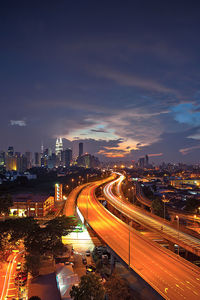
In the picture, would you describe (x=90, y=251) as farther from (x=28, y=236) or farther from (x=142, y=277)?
(x=142, y=277)

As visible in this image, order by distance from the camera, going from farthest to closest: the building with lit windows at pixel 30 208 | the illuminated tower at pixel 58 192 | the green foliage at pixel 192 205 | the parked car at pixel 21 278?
the illuminated tower at pixel 58 192, the green foliage at pixel 192 205, the building with lit windows at pixel 30 208, the parked car at pixel 21 278

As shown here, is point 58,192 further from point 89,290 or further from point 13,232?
point 89,290

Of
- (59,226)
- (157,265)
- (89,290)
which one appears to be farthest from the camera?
(59,226)

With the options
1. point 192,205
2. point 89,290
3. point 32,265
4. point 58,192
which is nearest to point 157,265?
point 89,290

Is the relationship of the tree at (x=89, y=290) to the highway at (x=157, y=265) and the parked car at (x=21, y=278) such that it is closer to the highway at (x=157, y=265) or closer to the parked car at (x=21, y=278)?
the highway at (x=157, y=265)

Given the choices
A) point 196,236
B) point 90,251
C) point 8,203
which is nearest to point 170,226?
point 196,236

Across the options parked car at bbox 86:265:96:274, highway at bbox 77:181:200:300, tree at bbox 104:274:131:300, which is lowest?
parked car at bbox 86:265:96:274

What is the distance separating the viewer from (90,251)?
25312 mm

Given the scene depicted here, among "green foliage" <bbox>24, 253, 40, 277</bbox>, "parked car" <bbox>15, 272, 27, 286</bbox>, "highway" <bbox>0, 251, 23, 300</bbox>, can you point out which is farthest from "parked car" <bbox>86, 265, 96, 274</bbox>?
"highway" <bbox>0, 251, 23, 300</bbox>

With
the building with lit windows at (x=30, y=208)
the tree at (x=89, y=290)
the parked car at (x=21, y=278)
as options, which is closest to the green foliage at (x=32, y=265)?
the parked car at (x=21, y=278)

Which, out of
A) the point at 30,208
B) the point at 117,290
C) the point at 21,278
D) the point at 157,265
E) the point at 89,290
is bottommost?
the point at 21,278

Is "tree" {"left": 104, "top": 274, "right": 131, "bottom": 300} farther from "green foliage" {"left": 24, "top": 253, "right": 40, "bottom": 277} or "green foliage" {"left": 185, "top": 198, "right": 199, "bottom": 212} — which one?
"green foliage" {"left": 185, "top": 198, "right": 199, "bottom": 212}

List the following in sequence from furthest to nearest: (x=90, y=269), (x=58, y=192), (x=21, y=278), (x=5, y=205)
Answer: (x=58, y=192) < (x=5, y=205) < (x=90, y=269) < (x=21, y=278)

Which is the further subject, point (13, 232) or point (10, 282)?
point (13, 232)
